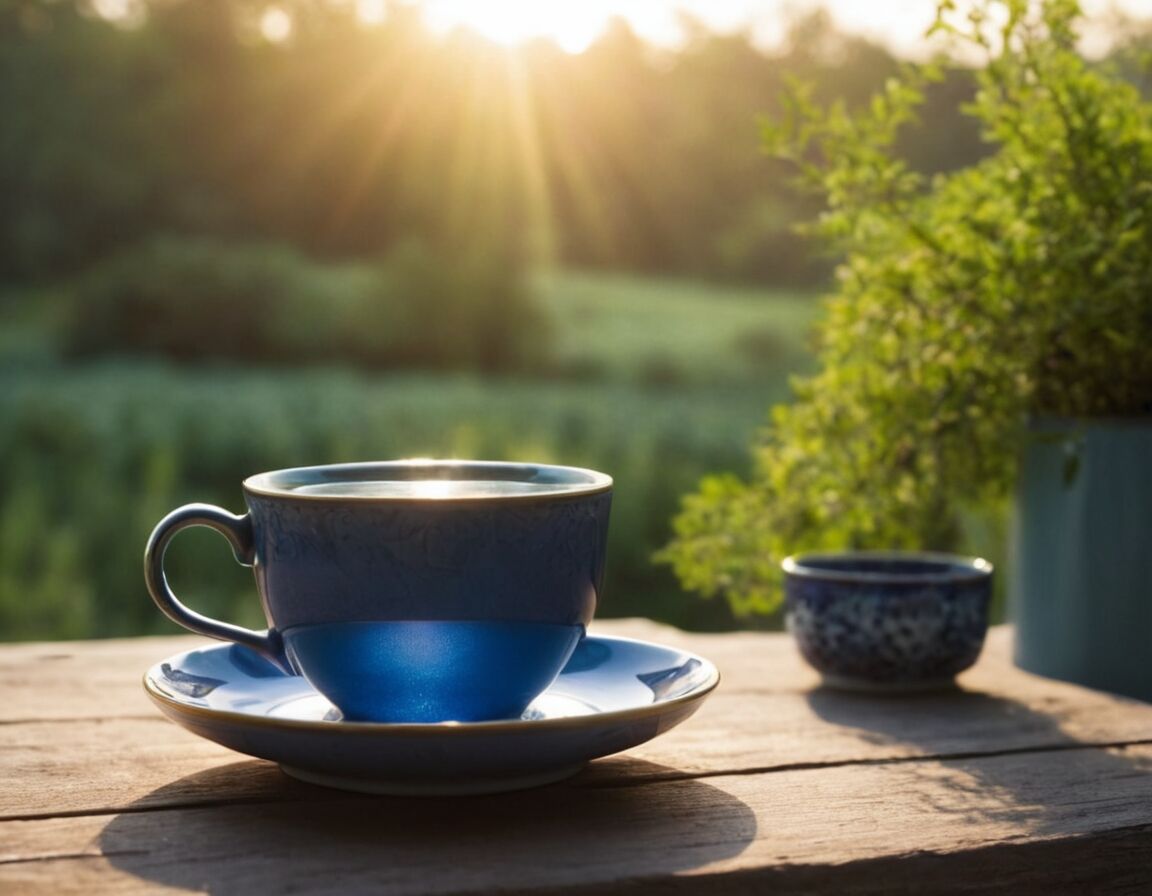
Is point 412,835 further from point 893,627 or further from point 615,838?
point 893,627

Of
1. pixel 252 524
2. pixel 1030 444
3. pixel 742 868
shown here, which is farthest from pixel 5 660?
pixel 1030 444

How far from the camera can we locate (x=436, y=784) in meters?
0.61

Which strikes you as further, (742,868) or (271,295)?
(271,295)

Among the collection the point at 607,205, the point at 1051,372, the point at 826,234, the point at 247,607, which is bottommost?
the point at 247,607

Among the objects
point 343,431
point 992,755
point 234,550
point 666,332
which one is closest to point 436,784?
point 234,550

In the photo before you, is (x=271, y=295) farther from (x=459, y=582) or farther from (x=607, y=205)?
(x=459, y=582)

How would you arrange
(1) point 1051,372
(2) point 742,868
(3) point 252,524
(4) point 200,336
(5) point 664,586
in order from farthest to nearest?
(4) point 200,336 < (5) point 664,586 < (1) point 1051,372 < (3) point 252,524 < (2) point 742,868

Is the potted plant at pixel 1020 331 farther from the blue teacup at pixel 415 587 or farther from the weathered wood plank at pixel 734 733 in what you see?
the blue teacup at pixel 415 587

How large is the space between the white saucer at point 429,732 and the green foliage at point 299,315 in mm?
5491

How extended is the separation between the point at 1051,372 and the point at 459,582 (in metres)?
0.62

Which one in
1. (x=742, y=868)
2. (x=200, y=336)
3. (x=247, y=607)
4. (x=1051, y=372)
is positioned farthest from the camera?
(x=200, y=336)

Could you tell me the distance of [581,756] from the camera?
0.61 metres

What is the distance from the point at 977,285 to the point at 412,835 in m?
0.63

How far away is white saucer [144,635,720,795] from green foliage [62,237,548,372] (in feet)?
18.0
